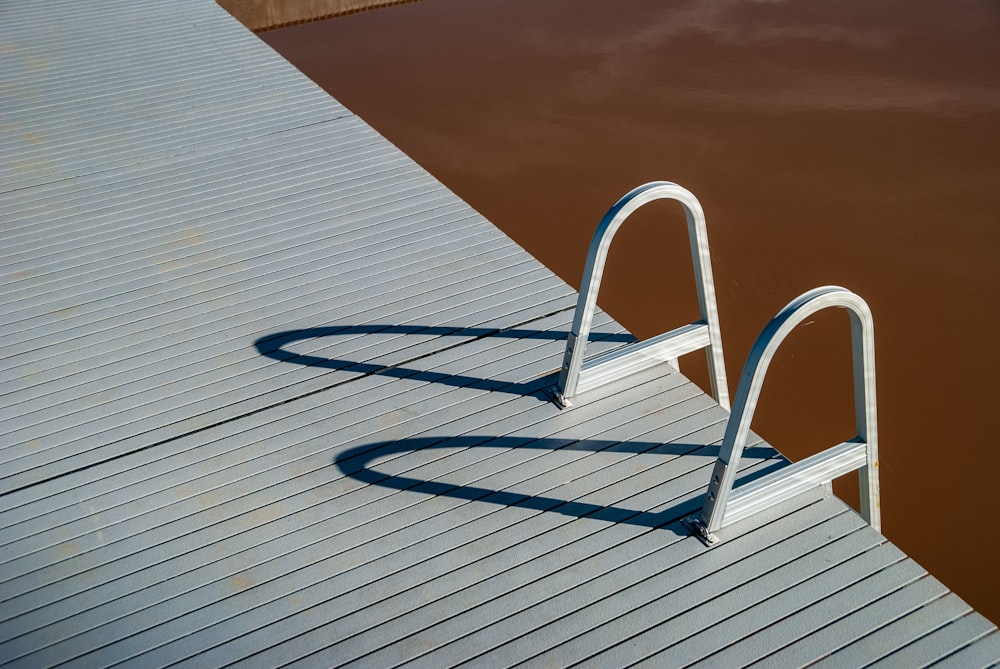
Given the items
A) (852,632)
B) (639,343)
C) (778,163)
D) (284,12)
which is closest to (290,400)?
(639,343)

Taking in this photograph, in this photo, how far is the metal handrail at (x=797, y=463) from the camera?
97.5 inches

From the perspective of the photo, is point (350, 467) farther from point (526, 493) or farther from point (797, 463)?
point (797, 463)

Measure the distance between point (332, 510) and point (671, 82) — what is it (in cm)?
604

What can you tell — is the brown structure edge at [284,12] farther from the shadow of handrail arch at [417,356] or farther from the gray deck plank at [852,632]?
the gray deck plank at [852,632]

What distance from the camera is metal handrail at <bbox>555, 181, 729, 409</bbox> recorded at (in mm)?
2949

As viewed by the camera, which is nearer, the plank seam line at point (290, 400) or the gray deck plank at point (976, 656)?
the gray deck plank at point (976, 656)

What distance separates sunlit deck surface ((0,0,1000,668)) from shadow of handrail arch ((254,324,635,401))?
0.04 feet

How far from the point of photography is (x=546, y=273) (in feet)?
13.1

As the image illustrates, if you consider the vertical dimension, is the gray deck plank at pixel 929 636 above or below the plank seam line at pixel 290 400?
below

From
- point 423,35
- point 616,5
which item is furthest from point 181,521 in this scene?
point 616,5

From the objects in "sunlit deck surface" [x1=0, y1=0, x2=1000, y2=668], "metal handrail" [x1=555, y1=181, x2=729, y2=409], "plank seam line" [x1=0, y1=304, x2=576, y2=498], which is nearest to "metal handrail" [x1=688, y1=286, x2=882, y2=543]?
"sunlit deck surface" [x1=0, y1=0, x2=1000, y2=668]

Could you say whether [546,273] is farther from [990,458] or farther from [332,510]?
[990,458]

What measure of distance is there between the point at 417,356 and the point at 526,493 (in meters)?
0.83

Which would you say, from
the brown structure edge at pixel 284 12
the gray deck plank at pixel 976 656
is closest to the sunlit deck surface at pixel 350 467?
the gray deck plank at pixel 976 656
